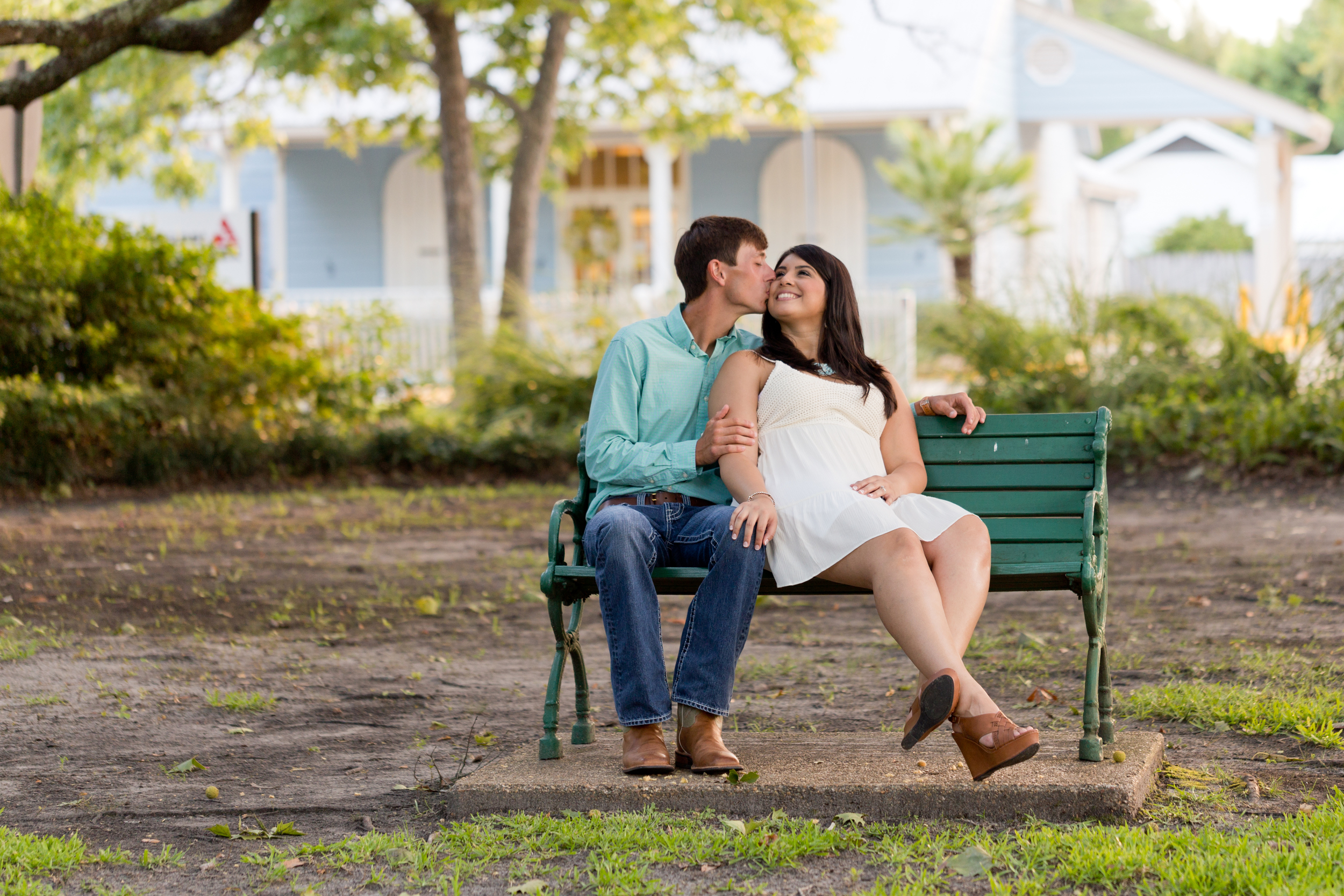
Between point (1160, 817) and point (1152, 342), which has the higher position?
point (1152, 342)

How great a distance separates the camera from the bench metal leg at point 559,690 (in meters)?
3.75

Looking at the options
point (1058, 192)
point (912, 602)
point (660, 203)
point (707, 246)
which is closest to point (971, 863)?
point (912, 602)

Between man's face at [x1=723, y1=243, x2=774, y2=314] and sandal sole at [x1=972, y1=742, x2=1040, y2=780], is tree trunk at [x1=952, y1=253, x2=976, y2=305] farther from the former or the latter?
sandal sole at [x1=972, y1=742, x2=1040, y2=780]

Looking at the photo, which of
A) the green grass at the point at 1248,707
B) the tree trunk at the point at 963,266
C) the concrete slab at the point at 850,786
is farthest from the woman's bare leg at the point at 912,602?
the tree trunk at the point at 963,266

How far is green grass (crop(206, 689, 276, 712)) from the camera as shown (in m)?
4.64

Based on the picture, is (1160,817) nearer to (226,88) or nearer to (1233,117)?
(226,88)

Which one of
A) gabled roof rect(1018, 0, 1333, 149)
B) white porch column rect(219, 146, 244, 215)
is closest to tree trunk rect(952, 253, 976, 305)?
gabled roof rect(1018, 0, 1333, 149)

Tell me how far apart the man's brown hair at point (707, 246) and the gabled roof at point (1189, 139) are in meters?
38.4

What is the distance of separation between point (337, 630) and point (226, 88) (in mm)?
12137

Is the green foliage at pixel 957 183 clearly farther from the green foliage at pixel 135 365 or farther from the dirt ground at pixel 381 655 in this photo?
the dirt ground at pixel 381 655

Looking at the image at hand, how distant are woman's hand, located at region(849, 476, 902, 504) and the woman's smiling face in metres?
0.52

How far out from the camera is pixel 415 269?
2173 cm

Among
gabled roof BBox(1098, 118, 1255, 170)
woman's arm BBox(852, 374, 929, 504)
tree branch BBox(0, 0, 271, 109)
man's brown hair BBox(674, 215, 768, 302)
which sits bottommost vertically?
woman's arm BBox(852, 374, 929, 504)

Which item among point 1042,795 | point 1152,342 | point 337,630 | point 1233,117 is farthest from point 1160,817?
point 1233,117
